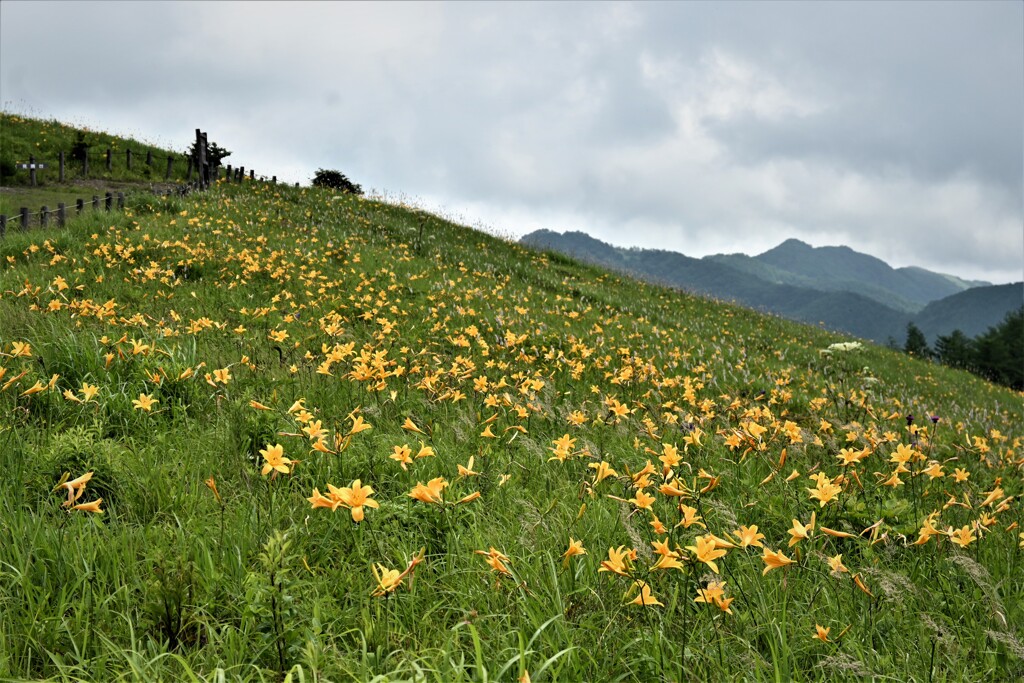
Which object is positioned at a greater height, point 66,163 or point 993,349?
point 66,163

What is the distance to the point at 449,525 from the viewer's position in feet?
8.47

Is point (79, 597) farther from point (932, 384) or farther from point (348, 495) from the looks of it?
point (932, 384)

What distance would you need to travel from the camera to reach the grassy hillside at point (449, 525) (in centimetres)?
188

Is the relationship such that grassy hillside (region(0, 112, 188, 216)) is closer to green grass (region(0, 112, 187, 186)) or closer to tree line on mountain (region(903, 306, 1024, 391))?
green grass (region(0, 112, 187, 186))

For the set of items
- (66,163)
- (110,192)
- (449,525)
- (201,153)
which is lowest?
(449,525)

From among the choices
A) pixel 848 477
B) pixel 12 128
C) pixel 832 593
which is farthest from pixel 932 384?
pixel 12 128

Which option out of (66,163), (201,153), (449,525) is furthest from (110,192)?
(449,525)

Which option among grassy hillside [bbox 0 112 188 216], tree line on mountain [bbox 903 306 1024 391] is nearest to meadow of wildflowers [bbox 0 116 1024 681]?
grassy hillside [bbox 0 112 188 216]

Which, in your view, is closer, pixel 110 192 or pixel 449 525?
pixel 449 525

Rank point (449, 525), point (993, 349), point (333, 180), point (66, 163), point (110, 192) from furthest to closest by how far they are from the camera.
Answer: point (993, 349) < point (333, 180) < point (66, 163) < point (110, 192) < point (449, 525)

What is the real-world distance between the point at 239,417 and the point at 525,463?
2.02m

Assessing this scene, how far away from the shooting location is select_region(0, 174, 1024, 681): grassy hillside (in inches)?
74.1

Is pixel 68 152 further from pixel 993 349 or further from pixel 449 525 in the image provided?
pixel 993 349

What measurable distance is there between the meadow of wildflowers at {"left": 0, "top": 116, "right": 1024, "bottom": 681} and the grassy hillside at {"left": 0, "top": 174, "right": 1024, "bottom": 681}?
0.02 m
